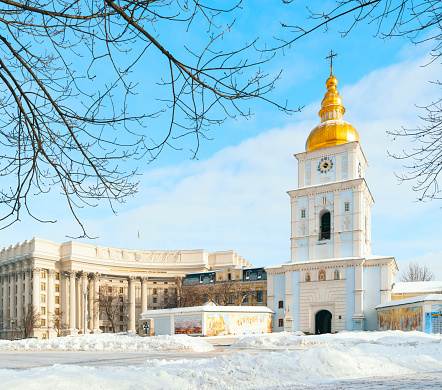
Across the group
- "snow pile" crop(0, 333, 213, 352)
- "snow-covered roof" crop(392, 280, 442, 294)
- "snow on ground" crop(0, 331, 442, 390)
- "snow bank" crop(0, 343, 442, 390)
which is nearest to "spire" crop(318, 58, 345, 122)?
"snow-covered roof" crop(392, 280, 442, 294)

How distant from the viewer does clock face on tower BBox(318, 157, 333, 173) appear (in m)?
51.4

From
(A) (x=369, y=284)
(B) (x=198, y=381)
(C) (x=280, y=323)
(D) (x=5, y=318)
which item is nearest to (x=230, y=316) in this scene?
(C) (x=280, y=323)

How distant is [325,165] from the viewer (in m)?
51.6

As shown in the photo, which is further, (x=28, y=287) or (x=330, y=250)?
(x=28, y=287)

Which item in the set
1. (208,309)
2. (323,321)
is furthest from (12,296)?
(323,321)

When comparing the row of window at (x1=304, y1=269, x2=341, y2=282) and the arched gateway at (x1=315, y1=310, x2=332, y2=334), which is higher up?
the row of window at (x1=304, y1=269, x2=341, y2=282)

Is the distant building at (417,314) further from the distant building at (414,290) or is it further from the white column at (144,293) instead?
the white column at (144,293)

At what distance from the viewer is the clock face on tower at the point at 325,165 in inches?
2024

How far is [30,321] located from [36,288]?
9376mm

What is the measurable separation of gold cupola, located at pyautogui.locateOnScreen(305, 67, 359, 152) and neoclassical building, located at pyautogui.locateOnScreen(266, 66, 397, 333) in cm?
11

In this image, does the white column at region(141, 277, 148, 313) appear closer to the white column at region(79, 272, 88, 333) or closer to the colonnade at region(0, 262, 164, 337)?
the colonnade at region(0, 262, 164, 337)

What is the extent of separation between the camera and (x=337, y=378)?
36.8 ft

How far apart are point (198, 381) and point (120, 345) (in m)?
19.0

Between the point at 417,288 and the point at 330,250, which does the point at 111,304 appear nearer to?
the point at 330,250
